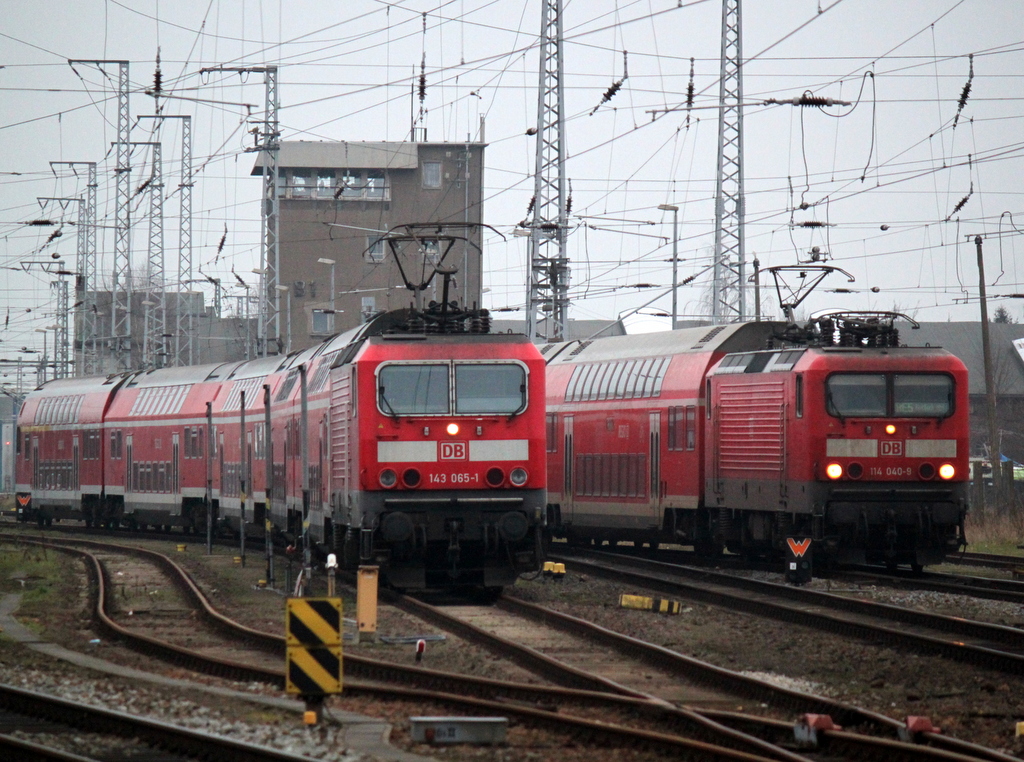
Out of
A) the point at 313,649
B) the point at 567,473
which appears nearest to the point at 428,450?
the point at 313,649

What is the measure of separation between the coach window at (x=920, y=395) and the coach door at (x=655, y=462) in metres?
5.05

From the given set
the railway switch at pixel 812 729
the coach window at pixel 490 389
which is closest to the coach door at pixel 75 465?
the coach window at pixel 490 389

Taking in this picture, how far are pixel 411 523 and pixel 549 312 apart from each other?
61.8 feet

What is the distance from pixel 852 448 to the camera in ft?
71.7

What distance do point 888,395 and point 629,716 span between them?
12.2m

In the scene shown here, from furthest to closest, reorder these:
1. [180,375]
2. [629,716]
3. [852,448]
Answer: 1. [180,375]
2. [852,448]
3. [629,716]

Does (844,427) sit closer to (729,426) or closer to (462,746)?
(729,426)

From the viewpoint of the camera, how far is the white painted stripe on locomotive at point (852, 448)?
21.8 metres

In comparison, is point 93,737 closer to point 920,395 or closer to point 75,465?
point 920,395

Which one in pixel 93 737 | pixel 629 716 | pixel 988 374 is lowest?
pixel 93 737

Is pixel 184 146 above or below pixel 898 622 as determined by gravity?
A: above

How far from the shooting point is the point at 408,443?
18734 mm

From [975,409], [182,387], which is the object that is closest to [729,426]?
[182,387]

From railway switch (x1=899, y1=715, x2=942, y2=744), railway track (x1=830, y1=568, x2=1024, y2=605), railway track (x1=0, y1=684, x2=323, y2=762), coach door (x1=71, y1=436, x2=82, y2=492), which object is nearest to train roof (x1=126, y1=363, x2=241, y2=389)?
coach door (x1=71, y1=436, x2=82, y2=492)
